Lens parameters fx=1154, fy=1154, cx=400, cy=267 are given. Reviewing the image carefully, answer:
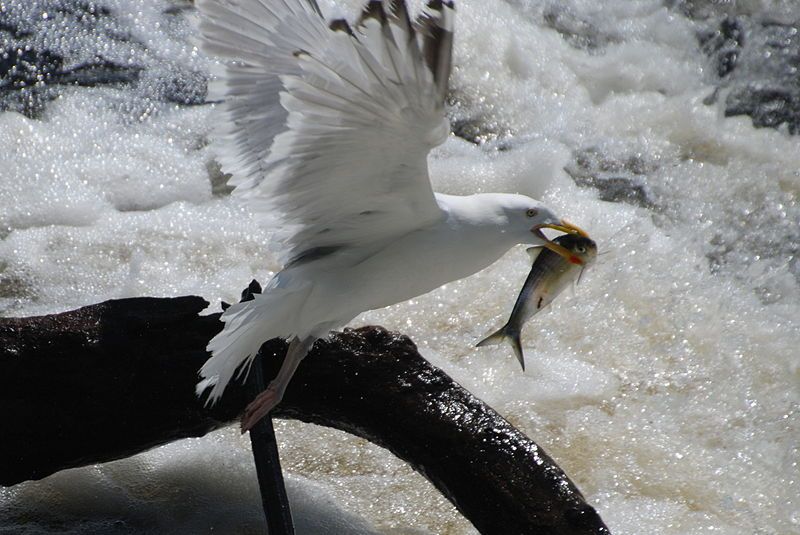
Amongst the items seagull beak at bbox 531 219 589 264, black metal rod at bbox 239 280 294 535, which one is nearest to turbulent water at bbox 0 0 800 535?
black metal rod at bbox 239 280 294 535

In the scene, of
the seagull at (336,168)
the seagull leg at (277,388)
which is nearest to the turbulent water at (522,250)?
the seagull at (336,168)

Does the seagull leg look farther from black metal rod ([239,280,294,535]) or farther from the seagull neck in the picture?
the seagull neck

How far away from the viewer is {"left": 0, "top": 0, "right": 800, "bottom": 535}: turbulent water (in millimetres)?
4203

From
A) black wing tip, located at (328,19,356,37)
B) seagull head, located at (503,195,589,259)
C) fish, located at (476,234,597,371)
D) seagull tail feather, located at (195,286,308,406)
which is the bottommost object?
seagull tail feather, located at (195,286,308,406)

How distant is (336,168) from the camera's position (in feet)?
9.73

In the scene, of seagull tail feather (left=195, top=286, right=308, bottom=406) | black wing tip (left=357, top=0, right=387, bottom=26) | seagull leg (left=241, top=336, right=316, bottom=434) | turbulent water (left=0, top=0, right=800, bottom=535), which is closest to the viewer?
black wing tip (left=357, top=0, right=387, bottom=26)

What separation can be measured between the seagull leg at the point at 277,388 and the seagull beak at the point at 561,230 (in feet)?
2.49

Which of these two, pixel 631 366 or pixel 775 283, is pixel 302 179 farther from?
pixel 775 283

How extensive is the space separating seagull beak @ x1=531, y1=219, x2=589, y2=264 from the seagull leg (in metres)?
0.76

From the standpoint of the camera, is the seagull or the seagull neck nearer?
the seagull

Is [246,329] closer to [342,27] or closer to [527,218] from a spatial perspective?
[527,218]

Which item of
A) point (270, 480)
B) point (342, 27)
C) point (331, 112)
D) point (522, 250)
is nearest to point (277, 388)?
point (270, 480)

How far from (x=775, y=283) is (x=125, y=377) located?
3437mm

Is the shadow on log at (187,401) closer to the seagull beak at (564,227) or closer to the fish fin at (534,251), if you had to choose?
the fish fin at (534,251)
